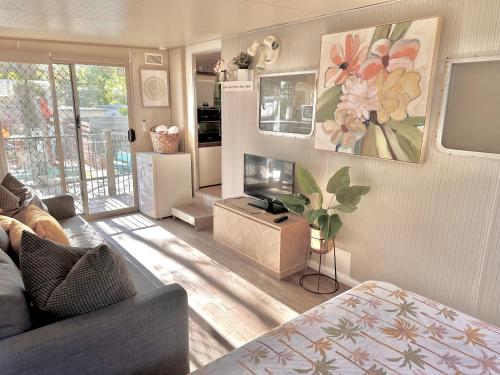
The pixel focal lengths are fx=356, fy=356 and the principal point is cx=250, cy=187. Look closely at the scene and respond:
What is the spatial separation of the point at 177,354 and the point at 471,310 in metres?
1.95

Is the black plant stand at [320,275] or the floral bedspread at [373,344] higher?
the floral bedspread at [373,344]

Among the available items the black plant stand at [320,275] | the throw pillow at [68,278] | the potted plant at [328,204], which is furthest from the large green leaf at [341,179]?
the throw pillow at [68,278]

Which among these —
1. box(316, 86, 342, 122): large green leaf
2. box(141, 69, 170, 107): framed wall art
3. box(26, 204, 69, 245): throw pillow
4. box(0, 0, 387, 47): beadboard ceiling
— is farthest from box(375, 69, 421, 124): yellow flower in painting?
box(141, 69, 170, 107): framed wall art

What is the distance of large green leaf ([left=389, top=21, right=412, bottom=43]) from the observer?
7.97 ft

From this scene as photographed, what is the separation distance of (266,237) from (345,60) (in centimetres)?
167

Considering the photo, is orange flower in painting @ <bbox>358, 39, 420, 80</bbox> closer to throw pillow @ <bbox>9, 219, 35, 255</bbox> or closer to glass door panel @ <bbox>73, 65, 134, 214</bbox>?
throw pillow @ <bbox>9, 219, 35, 255</bbox>

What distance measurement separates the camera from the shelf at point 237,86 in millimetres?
3777

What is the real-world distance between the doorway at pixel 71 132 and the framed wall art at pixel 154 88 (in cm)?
26

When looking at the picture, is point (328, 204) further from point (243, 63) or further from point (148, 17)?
point (148, 17)

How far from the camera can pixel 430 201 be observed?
8.25ft

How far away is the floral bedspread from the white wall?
80 centimetres

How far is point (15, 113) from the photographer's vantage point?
421cm

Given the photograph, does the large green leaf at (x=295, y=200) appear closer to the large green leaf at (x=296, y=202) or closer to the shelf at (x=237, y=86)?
the large green leaf at (x=296, y=202)

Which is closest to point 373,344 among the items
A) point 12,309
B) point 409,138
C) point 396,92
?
point 12,309
